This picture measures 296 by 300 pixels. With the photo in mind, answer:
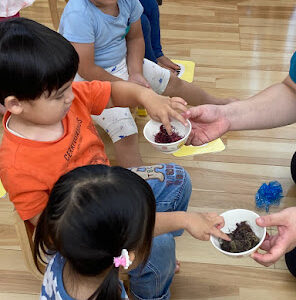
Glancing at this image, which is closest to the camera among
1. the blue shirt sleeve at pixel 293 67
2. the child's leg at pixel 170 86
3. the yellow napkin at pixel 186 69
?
the blue shirt sleeve at pixel 293 67

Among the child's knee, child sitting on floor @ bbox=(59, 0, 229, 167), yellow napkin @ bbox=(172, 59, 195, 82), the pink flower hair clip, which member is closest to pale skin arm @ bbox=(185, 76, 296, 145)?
child sitting on floor @ bbox=(59, 0, 229, 167)

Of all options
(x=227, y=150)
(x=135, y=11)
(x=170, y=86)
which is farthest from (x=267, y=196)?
(x=135, y=11)

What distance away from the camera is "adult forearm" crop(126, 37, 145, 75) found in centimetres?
156

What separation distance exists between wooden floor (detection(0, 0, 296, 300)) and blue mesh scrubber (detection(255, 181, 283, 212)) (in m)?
0.03

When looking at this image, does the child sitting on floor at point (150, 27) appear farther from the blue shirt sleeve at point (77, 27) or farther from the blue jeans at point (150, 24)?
the blue shirt sleeve at point (77, 27)

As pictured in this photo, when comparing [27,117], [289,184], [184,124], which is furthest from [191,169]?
[27,117]

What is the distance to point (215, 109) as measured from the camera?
4.29 feet

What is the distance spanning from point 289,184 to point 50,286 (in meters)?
1.06

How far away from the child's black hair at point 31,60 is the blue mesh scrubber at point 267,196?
0.89m

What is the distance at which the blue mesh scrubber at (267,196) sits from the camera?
1.48 meters

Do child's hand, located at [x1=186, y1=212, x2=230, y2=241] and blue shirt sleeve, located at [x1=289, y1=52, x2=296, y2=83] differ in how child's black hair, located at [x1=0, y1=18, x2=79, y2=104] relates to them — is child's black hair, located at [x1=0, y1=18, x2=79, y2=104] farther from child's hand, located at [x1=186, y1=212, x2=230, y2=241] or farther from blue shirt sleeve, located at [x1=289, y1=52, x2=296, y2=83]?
blue shirt sleeve, located at [x1=289, y1=52, x2=296, y2=83]

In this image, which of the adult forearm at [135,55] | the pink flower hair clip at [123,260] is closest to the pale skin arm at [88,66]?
the adult forearm at [135,55]

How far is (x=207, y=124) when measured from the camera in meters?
1.32

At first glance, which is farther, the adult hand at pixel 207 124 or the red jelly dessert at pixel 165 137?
the adult hand at pixel 207 124
